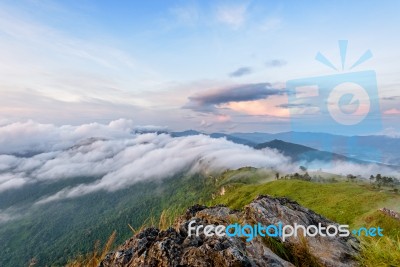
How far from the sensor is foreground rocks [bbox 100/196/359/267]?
6379 mm

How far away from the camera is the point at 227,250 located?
6.30m

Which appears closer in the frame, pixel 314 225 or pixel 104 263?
pixel 104 263

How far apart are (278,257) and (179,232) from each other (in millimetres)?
2318

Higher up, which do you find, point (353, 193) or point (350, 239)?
point (350, 239)

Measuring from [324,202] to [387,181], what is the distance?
9206 cm

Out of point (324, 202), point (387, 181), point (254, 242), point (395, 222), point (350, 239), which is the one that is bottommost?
point (387, 181)

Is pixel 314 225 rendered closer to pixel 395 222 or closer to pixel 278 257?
pixel 278 257

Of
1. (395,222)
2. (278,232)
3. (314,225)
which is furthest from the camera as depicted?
(395,222)

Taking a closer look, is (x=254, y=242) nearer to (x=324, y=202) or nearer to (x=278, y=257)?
(x=278, y=257)

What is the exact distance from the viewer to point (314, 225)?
994 cm

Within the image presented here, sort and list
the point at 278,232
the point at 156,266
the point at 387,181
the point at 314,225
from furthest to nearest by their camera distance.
A: the point at 387,181
the point at 314,225
the point at 278,232
the point at 156,266

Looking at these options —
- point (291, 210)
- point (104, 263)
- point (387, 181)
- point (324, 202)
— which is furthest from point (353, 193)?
point (387, 181)

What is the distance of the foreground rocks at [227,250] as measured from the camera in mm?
6379

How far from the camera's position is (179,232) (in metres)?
7.68
